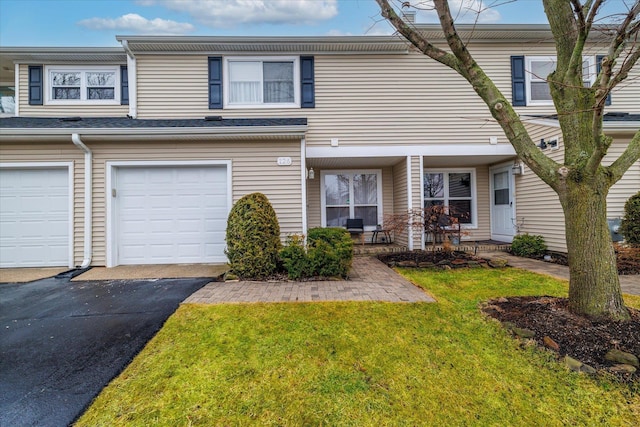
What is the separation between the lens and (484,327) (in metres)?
3.15

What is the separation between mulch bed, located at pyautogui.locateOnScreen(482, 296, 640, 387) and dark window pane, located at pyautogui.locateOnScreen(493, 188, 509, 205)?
5.59m

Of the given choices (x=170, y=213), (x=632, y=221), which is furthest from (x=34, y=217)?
(x=632, y=221)

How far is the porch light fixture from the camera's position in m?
7.78

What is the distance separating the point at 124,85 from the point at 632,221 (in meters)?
12.6

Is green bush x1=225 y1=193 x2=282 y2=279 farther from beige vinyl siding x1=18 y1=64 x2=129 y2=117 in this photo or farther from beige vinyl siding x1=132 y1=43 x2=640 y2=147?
beige vinyl siding x1=18 y1=64 x2=129 y2=117

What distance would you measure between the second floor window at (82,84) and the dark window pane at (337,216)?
22.5ft

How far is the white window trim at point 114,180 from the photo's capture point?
20.3 feet

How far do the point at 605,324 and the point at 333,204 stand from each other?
6.82 meters

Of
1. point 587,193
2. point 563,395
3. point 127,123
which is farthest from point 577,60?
point 127,123

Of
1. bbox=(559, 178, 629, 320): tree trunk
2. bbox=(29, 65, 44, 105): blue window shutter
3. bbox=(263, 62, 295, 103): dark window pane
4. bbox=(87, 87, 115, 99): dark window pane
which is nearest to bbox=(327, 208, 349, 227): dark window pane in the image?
bbox=(263, 62, 295, 103): dark window pane

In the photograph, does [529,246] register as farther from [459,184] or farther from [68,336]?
[68,336]

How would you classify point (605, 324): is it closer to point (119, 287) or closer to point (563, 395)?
point (563, 395)

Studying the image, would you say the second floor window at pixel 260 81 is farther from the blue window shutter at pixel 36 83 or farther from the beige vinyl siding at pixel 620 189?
the beige vinyl siding at pixel 620 189

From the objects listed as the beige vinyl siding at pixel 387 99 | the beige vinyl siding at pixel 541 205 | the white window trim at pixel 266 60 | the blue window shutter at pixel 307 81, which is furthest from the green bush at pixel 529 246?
the white window trim at pixel 266 60
